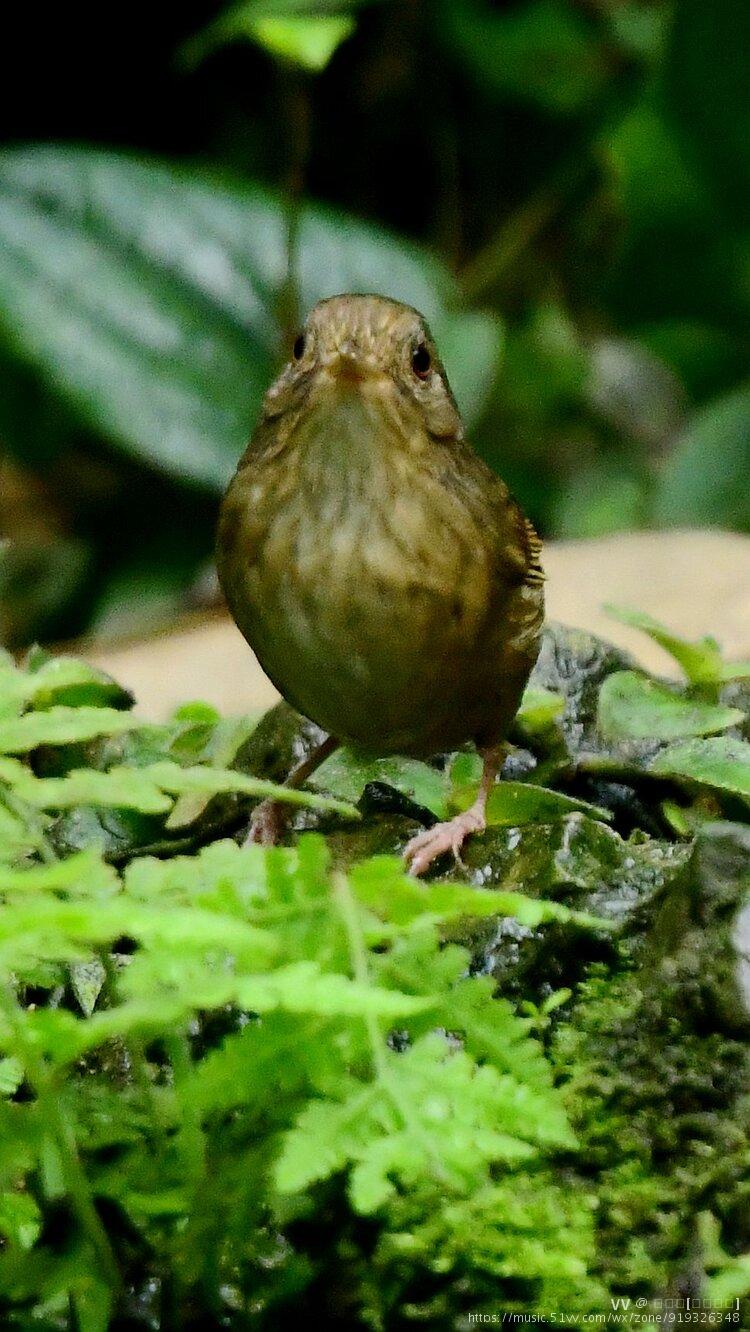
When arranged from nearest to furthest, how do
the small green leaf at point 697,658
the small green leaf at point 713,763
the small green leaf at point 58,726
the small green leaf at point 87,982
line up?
the small green leaf at point 58,726 < the small green leaf at point 87,982 < the small green leaf at point 713,763 < the small green leaf at point 697,658

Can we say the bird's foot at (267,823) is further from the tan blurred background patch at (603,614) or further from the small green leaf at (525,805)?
the tan blurred background patch at (603,614)

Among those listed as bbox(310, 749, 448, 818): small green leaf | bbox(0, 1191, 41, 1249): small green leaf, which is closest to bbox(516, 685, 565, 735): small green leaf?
bbox(310, 749, 448, 818): small green leaf

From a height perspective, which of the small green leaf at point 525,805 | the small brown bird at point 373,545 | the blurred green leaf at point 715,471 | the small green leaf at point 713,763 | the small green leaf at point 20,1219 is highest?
the small brown bird at point 373,545

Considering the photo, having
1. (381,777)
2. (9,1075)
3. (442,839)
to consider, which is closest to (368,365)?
(442,839)

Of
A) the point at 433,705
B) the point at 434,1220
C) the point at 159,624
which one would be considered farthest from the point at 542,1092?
the point at 159,624

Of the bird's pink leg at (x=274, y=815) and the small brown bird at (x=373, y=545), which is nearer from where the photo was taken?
the small brown bird at (x=373, y=545)

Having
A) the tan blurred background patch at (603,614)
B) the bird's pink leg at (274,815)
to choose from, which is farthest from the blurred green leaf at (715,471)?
the bird's pink leg at (274,815)

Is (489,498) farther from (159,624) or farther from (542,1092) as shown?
(159,624)
